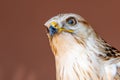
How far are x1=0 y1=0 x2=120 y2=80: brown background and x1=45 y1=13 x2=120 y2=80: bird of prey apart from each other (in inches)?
40.0

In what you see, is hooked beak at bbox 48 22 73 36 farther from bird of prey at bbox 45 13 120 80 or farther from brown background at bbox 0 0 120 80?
brown background at bbox 0 0 120 80

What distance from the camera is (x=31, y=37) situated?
2.04 m

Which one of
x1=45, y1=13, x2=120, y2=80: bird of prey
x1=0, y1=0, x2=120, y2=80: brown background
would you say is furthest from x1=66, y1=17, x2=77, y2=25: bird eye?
x1=0, y1=0, x2=120, y2=80: brown background

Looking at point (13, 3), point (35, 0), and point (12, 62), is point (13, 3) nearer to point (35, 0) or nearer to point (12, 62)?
point (35, 0)

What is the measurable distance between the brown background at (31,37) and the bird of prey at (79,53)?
102cm

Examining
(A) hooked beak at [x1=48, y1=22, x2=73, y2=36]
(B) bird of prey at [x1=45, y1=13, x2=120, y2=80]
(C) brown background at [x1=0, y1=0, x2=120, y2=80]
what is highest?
(A) hooked beak at [x1=48, y1=22, x2=73, y2=36]

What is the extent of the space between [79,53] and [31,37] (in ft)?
3.58

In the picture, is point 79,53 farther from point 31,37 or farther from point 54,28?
point 31,37

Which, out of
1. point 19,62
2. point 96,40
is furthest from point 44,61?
point 96,40

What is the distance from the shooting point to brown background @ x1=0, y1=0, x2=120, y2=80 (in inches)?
79.6

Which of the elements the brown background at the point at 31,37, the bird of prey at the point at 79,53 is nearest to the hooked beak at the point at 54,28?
the bird of prey at the point at 79,53

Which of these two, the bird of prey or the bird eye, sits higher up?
the bird eye

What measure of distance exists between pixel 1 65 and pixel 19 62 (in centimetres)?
10

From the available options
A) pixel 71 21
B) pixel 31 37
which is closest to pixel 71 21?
pixel 71 21
